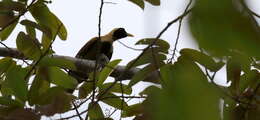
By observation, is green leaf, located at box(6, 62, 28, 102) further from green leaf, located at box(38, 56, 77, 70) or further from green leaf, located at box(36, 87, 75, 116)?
green leaf, located at box(38, 56, 77, 70)

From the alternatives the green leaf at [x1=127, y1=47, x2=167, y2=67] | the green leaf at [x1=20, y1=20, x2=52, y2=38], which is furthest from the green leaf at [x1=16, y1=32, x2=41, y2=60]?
the green leaf at [x1=127, y1=47, x2=167, y2=67]

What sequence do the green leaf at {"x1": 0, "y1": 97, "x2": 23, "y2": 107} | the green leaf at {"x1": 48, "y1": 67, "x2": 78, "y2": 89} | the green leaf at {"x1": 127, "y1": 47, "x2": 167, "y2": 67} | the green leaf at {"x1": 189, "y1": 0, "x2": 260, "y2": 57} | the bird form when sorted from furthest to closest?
the bird
the green leaf at {"x1": 48, "y1": 67, "x2": 78, "y2": 89}
the green leaf at {"x1": 0, "y1": 97, "x2": 23, "y2": 107}
the green leaf at {"x1": 127, "y1": 47, "x2": 167, "y2": 67}
the green leaf at {"x1": 189, "y1": 0, "x2": 260, "y2": 57}

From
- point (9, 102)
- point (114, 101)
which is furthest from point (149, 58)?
point (114, 101)

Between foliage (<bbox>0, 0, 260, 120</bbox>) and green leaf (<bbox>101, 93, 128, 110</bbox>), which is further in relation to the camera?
green leaf (<bbox>101, 93, 128, 110</bbox>)

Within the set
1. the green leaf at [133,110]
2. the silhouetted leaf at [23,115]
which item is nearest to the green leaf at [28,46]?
the green leaf at [133,110]

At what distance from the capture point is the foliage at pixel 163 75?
220mm

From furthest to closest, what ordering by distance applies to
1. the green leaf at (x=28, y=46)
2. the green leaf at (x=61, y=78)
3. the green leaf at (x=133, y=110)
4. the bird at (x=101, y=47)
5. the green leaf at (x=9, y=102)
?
1. the bird at (x=101, y=47)
2. the green leaf at (x=28, y=46)
3. the green leaf at (x=61, y=78)
4. the green leaf at (x=133, y=110)
5. the green leaf at (x=9, y=102)

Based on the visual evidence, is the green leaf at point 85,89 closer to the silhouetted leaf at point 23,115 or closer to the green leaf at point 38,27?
the green leaf at point 38,27

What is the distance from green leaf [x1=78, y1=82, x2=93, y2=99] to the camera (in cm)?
141

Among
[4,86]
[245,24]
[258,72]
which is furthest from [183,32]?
[4,86]

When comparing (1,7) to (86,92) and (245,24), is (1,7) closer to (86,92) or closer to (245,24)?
(86,92)

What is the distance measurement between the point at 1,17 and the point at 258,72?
0.79m

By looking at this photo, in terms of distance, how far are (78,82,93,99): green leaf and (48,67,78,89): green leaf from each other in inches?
1.5

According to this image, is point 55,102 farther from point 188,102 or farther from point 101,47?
point 101,47
